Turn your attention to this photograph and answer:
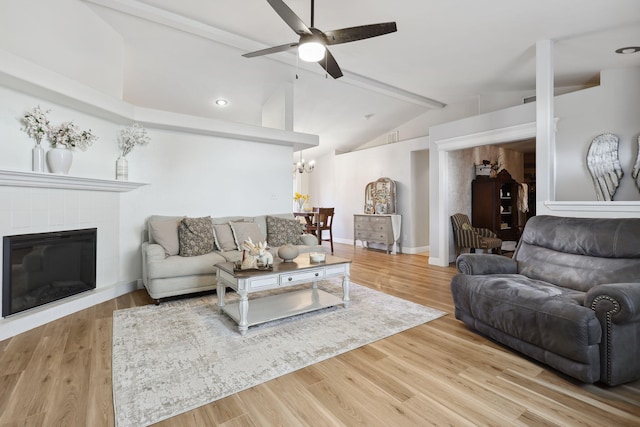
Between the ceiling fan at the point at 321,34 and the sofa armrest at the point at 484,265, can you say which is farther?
the sofa armrest at the point at 484,265

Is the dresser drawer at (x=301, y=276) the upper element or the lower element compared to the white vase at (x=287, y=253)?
lower

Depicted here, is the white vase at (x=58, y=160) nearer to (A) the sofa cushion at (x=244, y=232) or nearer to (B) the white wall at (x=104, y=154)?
(B) the white wall at (x=104, y=154)

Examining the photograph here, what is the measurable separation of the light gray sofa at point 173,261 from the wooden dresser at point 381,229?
3417 millimetres

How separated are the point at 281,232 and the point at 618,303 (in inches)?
151

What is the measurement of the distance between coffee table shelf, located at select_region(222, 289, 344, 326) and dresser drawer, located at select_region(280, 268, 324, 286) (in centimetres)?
29

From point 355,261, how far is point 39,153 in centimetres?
483

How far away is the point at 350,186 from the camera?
338 inches

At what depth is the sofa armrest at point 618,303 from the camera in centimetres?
179

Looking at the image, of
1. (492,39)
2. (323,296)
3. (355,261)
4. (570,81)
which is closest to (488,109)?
(570,81)

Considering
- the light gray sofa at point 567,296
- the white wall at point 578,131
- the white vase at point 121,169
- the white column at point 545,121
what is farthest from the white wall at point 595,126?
the white vase at point 121,169

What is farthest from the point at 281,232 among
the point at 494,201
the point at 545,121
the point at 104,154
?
the point at 494,201

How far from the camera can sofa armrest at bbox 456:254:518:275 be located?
280cm

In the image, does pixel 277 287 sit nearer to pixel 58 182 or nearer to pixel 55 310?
pixel 55 310

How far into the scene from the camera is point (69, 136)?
313cm
